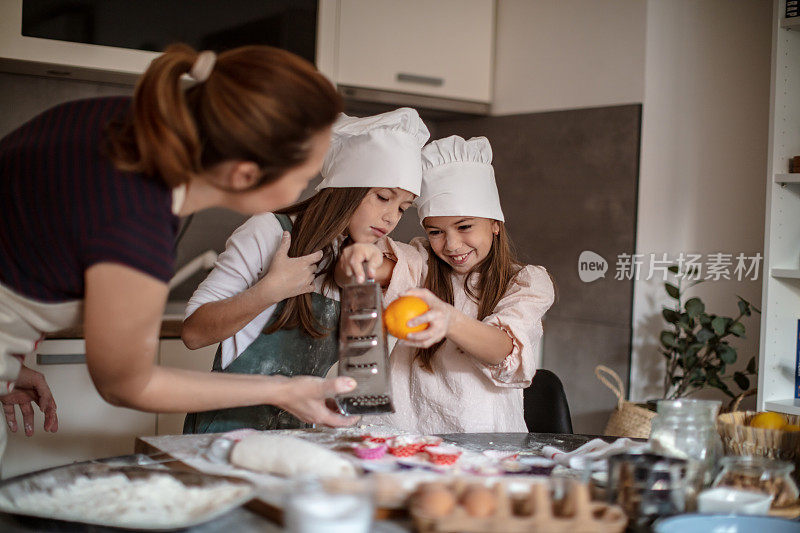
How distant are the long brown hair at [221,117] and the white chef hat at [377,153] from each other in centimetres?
56

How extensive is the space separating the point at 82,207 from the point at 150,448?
17.8 inches

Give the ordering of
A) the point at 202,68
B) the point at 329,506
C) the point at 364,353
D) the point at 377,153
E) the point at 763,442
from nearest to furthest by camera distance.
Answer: the point at 329,506 < the point at 202,68 < the point at 763,442 < the point at 364,353 < the point at 377,153

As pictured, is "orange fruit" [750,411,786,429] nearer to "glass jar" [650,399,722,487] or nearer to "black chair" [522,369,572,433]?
"glass jar" [650,399,722,487]

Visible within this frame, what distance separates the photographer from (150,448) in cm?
126

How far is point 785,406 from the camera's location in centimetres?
231

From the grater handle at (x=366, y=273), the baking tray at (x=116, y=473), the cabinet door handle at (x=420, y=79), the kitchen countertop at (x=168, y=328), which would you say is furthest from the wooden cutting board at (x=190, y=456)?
the cabinet door handle at (x=420, y=79)

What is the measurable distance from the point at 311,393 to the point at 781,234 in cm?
172

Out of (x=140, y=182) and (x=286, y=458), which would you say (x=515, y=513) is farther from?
(x=140, y=182)

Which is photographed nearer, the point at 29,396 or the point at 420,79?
the point at 29,396

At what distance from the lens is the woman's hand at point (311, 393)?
3.92 ft

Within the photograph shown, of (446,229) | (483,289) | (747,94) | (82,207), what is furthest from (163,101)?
(747,94)

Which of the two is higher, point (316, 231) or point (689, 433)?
point (316, 231)

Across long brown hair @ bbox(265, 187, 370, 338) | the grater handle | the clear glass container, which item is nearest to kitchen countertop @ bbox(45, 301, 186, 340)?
long brown hair @ bbox(265, 187, 370, 338)

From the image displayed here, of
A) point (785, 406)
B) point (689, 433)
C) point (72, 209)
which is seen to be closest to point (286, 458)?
point (72, 209)
